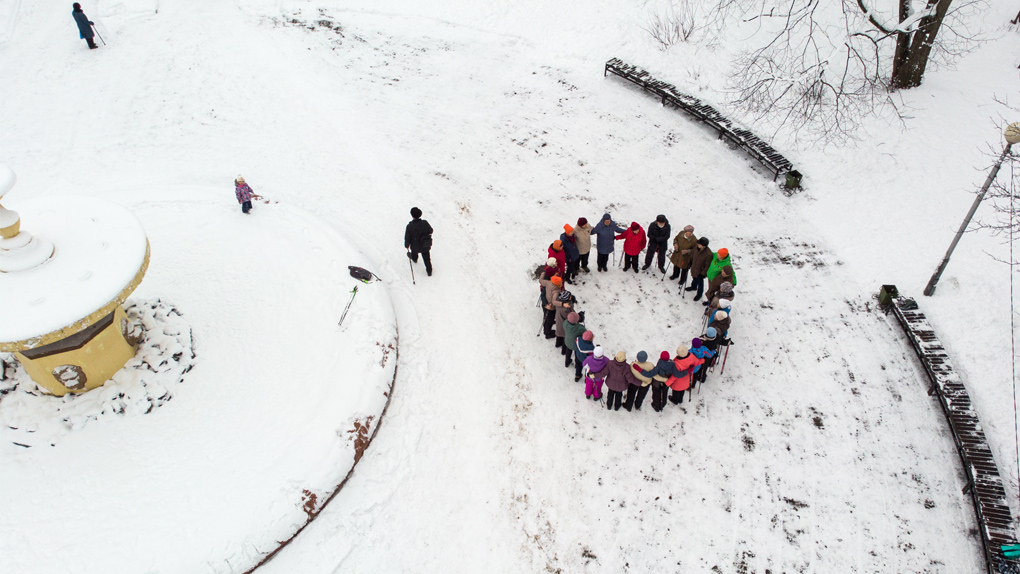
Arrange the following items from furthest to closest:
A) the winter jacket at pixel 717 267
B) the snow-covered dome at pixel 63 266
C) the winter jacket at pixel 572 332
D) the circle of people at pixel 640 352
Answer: the winter jacket at pixel 717 267, the winter jacket at pixel 572 332, the circle of people at pixel 640 352, the snow-covered dome at pixel 63 266

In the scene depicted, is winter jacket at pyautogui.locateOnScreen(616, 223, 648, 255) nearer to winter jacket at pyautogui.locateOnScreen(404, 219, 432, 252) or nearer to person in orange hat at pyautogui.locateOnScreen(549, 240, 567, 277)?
person in orange hat at pyautogui.locateOnScreen(549, 240, 567, 277)

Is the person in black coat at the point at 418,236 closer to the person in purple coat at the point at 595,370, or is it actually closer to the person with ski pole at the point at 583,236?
the person with ski pole at the point at 583,236

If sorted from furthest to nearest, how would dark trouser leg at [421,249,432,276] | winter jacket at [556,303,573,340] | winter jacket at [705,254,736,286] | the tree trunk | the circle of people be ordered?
the tree trunk < dark trouser leg at [421,249,432,276] < winter jacket at [705,254,736,286] < winter jacket at [556,303,573,340] < the circle of people

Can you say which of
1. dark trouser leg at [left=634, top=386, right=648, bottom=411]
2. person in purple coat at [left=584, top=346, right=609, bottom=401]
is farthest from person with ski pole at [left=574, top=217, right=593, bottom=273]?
dark trouser leg at [left=634, top=386, right=648, bottom=411]

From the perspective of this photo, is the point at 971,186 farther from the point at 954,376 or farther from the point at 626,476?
the point at 626,476

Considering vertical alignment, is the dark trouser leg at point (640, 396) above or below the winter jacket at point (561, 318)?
below

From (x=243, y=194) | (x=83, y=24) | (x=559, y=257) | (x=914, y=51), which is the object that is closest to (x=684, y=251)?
(x=559, y=257)

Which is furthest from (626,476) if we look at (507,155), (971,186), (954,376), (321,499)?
(971,186)

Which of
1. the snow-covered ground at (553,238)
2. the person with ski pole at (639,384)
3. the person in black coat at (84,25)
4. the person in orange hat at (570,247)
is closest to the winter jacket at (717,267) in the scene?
the snow-covered ground at (553,238)
